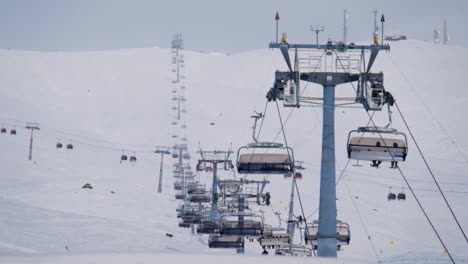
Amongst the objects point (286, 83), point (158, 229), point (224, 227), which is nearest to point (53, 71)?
point (158, 229)

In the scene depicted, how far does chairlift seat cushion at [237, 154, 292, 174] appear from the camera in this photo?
754 inches

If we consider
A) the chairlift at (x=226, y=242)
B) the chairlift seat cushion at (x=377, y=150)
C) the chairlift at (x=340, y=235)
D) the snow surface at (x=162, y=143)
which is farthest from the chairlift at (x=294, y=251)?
the chairlift seat cushion at (x=377, y=150)

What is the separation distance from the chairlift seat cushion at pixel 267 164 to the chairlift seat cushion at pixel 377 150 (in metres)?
2.19

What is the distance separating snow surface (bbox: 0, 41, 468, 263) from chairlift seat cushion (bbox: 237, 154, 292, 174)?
3030mm

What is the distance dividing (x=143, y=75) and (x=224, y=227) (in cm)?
10369

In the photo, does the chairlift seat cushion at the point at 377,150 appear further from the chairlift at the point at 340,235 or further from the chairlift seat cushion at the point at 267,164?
the chairlift at the point at 340,235

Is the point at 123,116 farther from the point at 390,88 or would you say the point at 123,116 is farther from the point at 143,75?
the point at 390,88

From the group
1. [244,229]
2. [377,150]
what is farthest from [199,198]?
[377,150]

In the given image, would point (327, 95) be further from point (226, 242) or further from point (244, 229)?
point (226, 242)

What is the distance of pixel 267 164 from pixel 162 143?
70184mm

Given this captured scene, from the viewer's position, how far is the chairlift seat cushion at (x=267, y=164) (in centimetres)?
1914

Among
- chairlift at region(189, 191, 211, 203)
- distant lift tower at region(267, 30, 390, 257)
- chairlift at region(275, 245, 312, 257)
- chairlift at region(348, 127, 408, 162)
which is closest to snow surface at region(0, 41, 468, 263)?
chairlift at region(189, 191, 211, 203)

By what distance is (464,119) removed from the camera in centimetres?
9962

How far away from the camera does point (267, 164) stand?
754 inches
